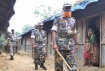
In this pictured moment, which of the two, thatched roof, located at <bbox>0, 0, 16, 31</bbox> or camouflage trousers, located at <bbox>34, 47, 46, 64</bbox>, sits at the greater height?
thatched roof, located at <bbox>0, 0, 16, 31</bbox>

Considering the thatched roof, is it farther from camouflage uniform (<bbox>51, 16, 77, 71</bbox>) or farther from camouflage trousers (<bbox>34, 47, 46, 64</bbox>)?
camouflage uniform (<bbox>51, 16, 77, 71</bbox>)

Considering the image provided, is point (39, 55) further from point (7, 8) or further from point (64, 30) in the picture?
point (64, 30)

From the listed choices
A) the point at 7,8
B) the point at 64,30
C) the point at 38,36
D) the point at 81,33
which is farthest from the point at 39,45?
the point at 64,30

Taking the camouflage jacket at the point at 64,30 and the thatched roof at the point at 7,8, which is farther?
the thatched roof at the point at 7,8

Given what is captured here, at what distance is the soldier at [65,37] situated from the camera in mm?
4930

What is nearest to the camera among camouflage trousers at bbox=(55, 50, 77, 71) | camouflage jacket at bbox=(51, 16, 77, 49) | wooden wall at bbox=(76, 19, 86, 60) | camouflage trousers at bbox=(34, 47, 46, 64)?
camouflage trousers at bbox=(55, 50, 77, 71)

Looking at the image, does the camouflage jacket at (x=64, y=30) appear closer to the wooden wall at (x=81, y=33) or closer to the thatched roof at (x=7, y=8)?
the thatched roof at (x=7, y=8)

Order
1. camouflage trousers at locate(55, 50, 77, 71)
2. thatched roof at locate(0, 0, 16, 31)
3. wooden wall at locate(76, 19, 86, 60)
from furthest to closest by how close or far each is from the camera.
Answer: wooden wall at locate(76, 19, 86, 60) → thatched roof at locate(0, 0, 16, 31) → camouflage trousers at locate(55, 50, 77, 71)

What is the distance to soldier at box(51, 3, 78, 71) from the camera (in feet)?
16.2

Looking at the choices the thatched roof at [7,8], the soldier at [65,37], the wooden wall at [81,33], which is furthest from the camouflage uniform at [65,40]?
the wooden wall at [81,33]

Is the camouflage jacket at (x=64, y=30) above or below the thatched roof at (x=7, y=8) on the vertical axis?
below

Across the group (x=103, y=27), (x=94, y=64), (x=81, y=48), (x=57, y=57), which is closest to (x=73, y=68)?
(x=57, y=57)

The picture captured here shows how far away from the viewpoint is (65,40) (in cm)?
502

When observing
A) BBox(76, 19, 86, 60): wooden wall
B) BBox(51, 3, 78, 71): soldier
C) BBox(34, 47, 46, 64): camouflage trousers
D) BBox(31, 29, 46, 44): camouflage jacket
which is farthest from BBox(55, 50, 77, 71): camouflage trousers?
BBox(76, 19, 86, 60): wooden wall
